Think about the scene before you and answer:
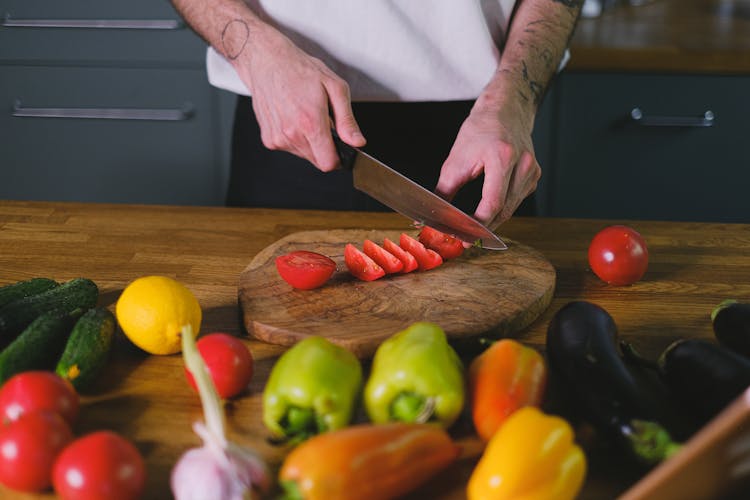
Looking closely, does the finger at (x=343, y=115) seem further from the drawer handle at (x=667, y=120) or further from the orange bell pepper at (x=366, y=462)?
the drawer handle at (x=667, y=120)

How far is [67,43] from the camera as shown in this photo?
8.09 feet

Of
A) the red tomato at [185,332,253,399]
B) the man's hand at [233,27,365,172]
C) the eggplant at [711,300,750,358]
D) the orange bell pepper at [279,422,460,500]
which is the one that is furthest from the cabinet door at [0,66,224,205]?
the orange bell pepper at [279,422,460,500]

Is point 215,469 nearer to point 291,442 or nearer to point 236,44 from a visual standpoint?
point 291,442

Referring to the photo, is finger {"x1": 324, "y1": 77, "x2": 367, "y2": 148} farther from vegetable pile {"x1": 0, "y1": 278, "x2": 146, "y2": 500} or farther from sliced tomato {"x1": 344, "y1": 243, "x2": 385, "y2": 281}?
vegetable pile {"x1": 0, "y1": 278, "x2": 146, "y2": 500}

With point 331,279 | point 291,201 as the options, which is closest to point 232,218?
point 291,201

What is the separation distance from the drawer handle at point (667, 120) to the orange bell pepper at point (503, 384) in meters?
1.49

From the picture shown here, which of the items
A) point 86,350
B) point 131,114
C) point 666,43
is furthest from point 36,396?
point 666,43

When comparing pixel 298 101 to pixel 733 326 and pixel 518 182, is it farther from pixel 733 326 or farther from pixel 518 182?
pixel 733 326

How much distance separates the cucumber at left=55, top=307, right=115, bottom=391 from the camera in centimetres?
92

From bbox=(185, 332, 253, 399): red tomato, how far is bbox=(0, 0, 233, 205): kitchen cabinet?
1.62 m

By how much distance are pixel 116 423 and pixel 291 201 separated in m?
0.81

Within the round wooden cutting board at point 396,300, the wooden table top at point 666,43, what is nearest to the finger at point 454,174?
the round wooden cutting board at point 396,300

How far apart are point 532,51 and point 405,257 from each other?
507 millimetres

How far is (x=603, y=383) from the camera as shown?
84cm
